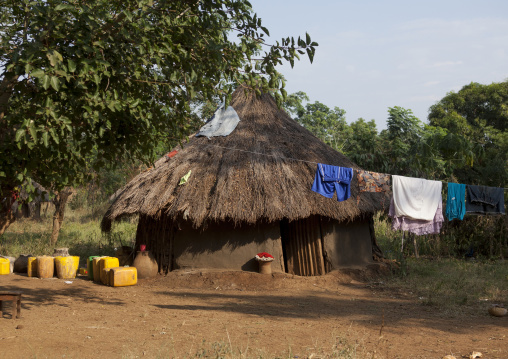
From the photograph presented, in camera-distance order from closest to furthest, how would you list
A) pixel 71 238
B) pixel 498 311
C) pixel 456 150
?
pixel 498 311, pixel 456 150, pixel 71 238

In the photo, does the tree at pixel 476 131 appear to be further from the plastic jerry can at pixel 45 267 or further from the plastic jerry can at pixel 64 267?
the plastic jerry can at pixel 45 267

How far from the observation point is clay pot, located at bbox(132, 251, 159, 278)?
954cm

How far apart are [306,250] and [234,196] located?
1.83m

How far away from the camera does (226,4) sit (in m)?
5.48

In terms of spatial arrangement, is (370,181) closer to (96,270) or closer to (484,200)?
(484,200)

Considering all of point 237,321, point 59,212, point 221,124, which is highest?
point 221,124

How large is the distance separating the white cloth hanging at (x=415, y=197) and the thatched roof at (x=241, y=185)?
0.66 meters

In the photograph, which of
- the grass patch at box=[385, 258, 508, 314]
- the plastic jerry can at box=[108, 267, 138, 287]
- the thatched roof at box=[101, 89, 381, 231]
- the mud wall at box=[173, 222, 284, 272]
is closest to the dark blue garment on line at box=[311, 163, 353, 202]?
the thatched roof at box=[101, 89, 381, 231]

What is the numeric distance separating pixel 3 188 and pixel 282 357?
368 centimetres

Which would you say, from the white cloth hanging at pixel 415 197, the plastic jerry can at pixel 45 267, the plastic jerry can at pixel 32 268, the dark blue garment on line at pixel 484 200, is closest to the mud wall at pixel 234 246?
the white cloth hanging at pixel 415 197

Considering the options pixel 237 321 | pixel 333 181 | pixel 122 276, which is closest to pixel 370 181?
pixel 333 181

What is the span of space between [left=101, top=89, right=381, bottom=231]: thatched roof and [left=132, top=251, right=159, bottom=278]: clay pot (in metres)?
0.87

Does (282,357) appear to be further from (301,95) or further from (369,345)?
(301,95)

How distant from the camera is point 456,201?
1009 cm
